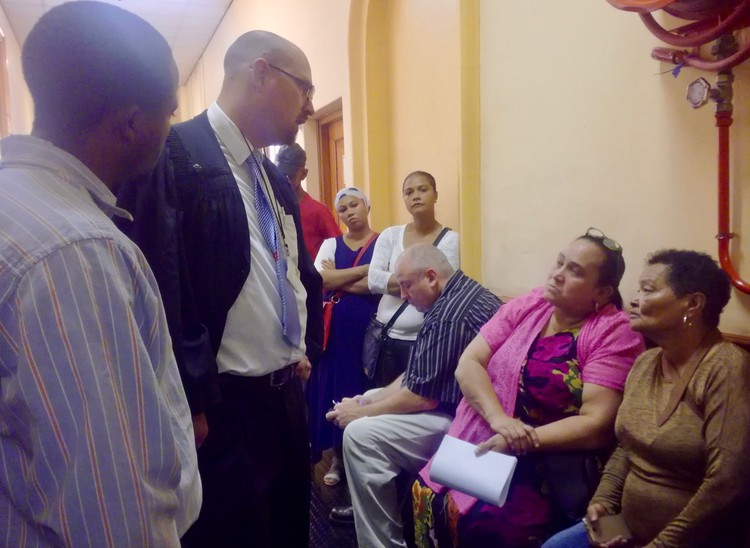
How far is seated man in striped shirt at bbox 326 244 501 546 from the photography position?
190cm

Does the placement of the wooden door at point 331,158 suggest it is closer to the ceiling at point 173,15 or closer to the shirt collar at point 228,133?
the ceiling at point 173,15

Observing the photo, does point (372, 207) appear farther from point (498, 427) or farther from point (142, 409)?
point (142, 409)

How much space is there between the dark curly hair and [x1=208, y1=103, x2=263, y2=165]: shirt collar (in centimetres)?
109

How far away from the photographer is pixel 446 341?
194 centimetres

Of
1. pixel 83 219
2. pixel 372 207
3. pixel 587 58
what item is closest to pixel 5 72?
pixel 372 207

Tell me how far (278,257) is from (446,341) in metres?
0.75

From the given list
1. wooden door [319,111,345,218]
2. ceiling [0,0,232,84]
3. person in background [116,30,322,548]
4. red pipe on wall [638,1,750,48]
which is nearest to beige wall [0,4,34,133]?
ceiling [0,0,232,84]

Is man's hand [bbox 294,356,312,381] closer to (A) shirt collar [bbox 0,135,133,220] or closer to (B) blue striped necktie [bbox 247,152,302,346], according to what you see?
(B) blue striped necktie [bbox 247,152,302,346]

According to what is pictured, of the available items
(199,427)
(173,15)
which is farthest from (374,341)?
(173,15)

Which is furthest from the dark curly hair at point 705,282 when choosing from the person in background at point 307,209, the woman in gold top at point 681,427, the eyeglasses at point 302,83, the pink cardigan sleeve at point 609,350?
the person in background at point 307,209

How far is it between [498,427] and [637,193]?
2.68ft

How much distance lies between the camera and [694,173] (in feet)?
5.06

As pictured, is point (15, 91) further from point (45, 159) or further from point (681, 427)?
point (681, 427)

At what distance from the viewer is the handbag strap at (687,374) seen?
52.0 inches
